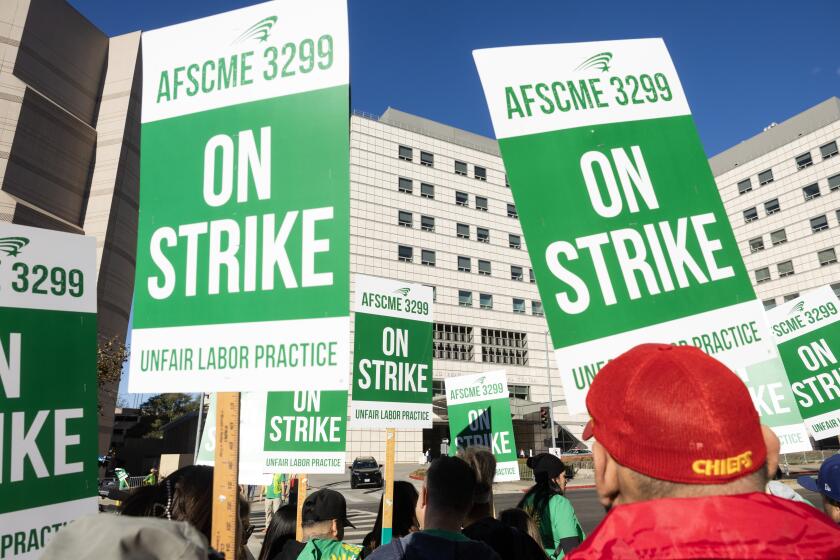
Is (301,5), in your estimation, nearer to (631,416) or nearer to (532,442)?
(631,416)

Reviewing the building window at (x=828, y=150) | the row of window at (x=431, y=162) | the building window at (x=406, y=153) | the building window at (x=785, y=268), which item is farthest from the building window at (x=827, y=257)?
the building window at (x=406, y=153)

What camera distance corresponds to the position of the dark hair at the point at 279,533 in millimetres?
4508

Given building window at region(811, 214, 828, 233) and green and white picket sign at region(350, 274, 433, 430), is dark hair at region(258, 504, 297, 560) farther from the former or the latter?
building window at region(811, 214, 828, 233)

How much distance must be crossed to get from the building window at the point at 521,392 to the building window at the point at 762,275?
2448cm

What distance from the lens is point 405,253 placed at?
4600 cm

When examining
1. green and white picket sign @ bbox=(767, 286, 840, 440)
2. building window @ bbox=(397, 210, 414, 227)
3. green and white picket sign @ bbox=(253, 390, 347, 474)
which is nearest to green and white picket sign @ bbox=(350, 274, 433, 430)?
green and white picket sign @ bbox=(253, 390, 347, 474)

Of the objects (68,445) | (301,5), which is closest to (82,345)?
(68,445)

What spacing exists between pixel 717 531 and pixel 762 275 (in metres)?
59.3

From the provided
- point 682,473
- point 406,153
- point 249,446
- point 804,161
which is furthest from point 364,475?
point 804,161

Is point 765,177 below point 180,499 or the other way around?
the other way around

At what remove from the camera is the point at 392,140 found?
47750 millimetres

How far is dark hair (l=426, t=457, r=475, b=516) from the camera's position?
2.71 meters

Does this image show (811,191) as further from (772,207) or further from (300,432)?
(300,432)

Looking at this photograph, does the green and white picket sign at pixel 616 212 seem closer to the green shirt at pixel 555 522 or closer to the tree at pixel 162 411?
the green shirt at pixel 555 522
